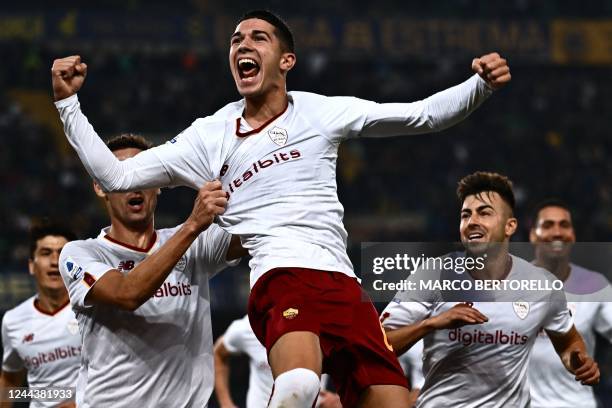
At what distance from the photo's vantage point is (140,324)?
4781mm

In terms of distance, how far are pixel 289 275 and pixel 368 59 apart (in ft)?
59.7

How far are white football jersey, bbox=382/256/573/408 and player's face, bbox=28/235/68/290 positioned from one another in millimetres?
2497

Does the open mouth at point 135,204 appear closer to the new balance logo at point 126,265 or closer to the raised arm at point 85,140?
the new balance logo at point 126,265

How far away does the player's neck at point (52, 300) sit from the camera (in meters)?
6.80

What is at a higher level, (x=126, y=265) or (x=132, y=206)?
(x=132, y=206)

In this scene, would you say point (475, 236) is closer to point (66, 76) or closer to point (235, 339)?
point (66, 76)

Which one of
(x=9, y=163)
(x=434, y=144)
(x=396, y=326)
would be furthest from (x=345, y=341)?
(x=434, y=144)

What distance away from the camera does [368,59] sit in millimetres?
21844

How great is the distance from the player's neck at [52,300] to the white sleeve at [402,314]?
260 centimetres

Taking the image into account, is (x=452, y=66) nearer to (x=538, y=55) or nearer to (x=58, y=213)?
(x=538, y=55)

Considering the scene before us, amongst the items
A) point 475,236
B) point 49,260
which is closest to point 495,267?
point 475,236

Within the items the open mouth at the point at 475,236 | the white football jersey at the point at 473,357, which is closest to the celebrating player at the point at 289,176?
the white football jersey at the point at 473,357

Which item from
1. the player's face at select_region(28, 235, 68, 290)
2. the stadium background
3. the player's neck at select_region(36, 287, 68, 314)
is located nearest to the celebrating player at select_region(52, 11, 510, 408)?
the player's face at select_region(28, 235, 68, 290)

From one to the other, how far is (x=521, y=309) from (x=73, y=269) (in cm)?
229
